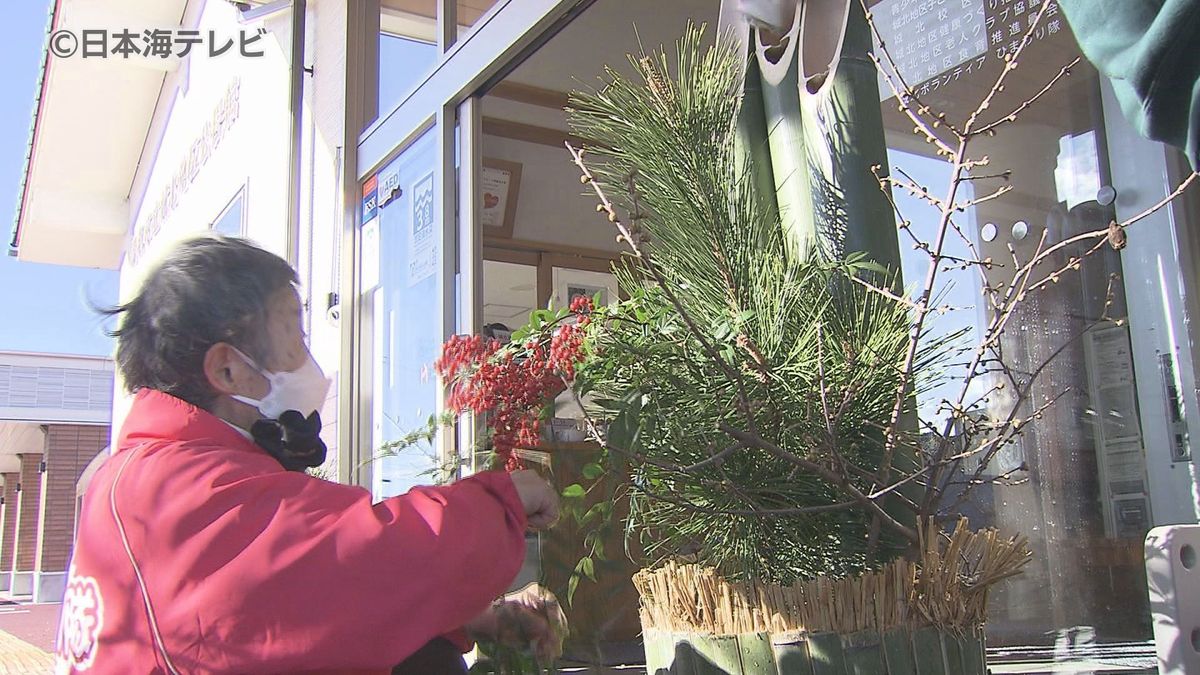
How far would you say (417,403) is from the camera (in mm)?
3502

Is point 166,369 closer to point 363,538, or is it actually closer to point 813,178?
point 363,538

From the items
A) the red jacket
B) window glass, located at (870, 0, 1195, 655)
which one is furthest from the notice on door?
the red jacket

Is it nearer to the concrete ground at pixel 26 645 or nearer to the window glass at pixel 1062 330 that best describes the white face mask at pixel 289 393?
the window glass at pixel 1062 330

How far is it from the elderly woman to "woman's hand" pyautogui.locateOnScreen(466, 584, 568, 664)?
24 cm

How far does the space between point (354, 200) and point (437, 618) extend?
10.9 feet

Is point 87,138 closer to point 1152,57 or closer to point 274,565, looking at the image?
point 274,565

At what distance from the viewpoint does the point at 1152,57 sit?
481 millimetres

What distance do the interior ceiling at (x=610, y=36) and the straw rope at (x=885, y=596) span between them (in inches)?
124

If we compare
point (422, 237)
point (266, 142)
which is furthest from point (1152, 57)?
point (266, 142)

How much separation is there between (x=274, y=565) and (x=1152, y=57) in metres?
0.78

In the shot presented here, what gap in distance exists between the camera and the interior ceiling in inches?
159

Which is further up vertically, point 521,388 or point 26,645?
point 521,388

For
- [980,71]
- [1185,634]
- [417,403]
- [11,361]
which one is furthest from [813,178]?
[11,361]

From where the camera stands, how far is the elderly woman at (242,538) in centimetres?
91
